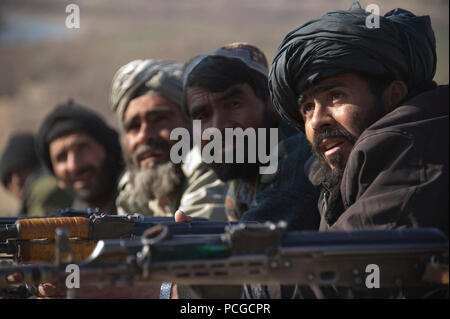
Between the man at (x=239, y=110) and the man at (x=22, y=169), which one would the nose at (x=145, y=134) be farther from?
the man at (x=22, y=169)

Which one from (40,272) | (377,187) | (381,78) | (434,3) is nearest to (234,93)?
(381,78)

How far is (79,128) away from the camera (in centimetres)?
722

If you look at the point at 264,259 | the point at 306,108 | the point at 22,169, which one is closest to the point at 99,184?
the point at 22,169

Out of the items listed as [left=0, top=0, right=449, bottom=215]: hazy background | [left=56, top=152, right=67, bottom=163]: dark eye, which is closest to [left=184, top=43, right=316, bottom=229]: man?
[left=56, top=152, right=67, bottom=163]: dark eye

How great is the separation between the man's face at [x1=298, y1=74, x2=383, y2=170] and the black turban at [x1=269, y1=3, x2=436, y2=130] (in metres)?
0.05

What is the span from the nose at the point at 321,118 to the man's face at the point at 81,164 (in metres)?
4.02

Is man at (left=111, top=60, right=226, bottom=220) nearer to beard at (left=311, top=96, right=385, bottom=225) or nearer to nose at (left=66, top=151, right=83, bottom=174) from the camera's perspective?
nose at (left=66, top=151, right=83, bottom=174)

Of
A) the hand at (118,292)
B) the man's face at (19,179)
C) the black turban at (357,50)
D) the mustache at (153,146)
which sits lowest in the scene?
the man's face at (19,179)

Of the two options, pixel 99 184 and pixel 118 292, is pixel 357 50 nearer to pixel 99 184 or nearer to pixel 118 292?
pixel 118 292

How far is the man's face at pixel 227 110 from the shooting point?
15.1 feet

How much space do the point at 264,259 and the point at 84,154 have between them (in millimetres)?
5053

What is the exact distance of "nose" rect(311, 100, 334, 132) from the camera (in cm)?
330

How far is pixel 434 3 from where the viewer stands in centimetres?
1877

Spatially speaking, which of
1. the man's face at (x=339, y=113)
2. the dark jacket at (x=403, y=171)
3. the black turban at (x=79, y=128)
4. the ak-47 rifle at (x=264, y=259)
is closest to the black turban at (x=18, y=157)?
the black turban at (x=79, y=128)
